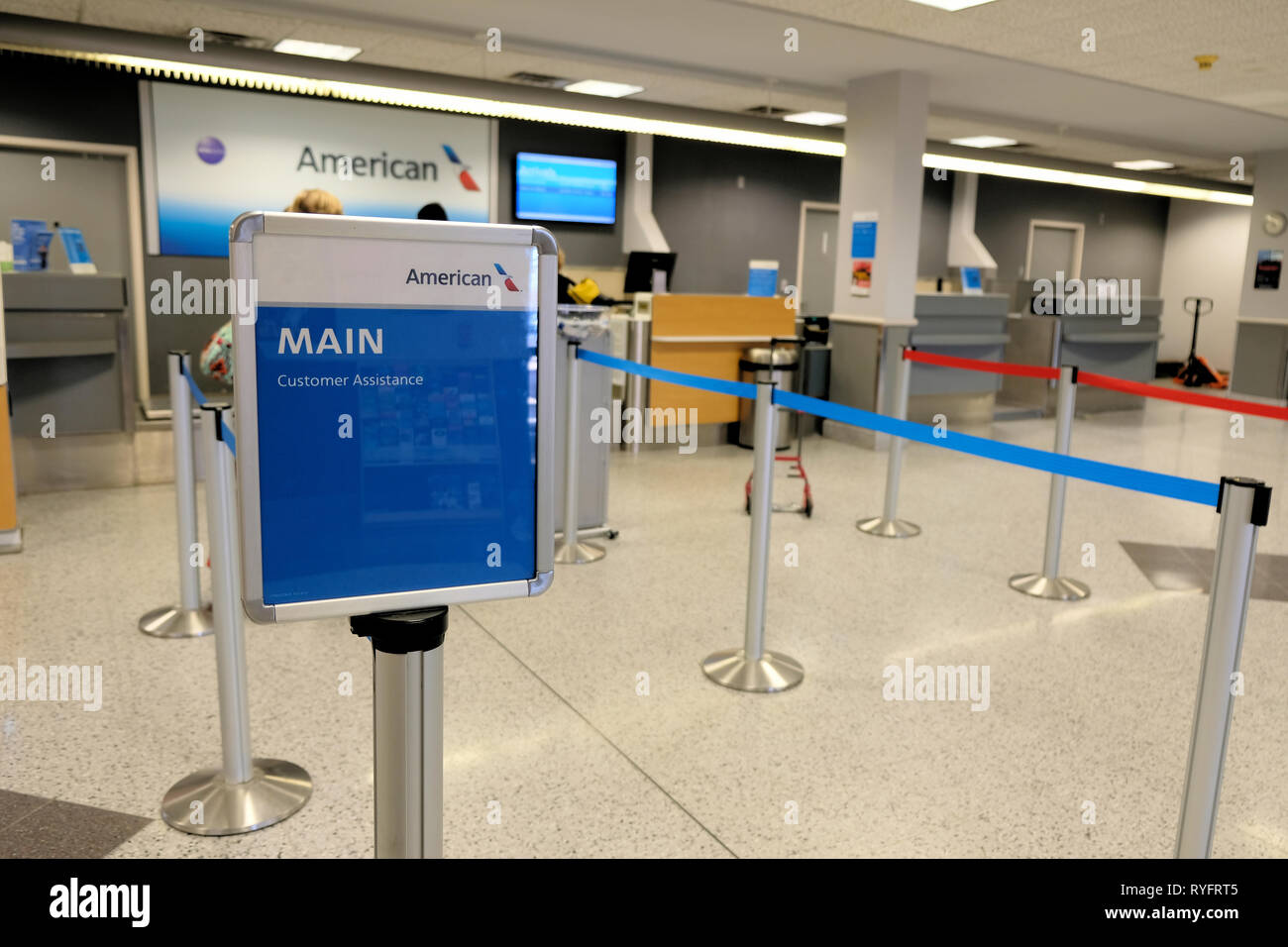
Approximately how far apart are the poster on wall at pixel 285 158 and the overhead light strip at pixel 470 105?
20 cm

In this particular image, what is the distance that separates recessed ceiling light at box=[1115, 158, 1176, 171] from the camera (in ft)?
39.1

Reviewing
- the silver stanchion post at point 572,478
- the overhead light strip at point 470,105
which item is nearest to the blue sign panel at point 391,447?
the silver stanchion post at point 572,478

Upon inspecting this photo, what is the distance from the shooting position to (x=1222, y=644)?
163cm

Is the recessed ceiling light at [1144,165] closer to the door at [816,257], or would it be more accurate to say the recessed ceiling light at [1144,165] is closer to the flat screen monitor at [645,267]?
the door at [816,257]

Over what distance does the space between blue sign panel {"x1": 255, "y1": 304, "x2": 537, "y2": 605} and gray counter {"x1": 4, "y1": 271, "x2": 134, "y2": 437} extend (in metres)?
4.70

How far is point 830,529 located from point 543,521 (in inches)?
157

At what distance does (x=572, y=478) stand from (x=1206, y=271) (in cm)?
1462

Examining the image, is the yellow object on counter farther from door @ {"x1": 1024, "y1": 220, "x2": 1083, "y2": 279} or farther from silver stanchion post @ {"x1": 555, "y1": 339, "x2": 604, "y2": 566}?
door @ {"x1": 1024, "y1": 220, "x2": 1083, "y2": 279}

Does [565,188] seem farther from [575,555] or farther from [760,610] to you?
[760,610]

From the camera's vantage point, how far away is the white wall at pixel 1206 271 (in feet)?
49.5

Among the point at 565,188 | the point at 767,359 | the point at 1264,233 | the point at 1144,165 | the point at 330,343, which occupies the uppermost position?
the point at 1144,165

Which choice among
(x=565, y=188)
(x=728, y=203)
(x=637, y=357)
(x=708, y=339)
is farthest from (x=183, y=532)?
(x=728, y=203)

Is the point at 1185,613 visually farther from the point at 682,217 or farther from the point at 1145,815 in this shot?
the point at 682,217
